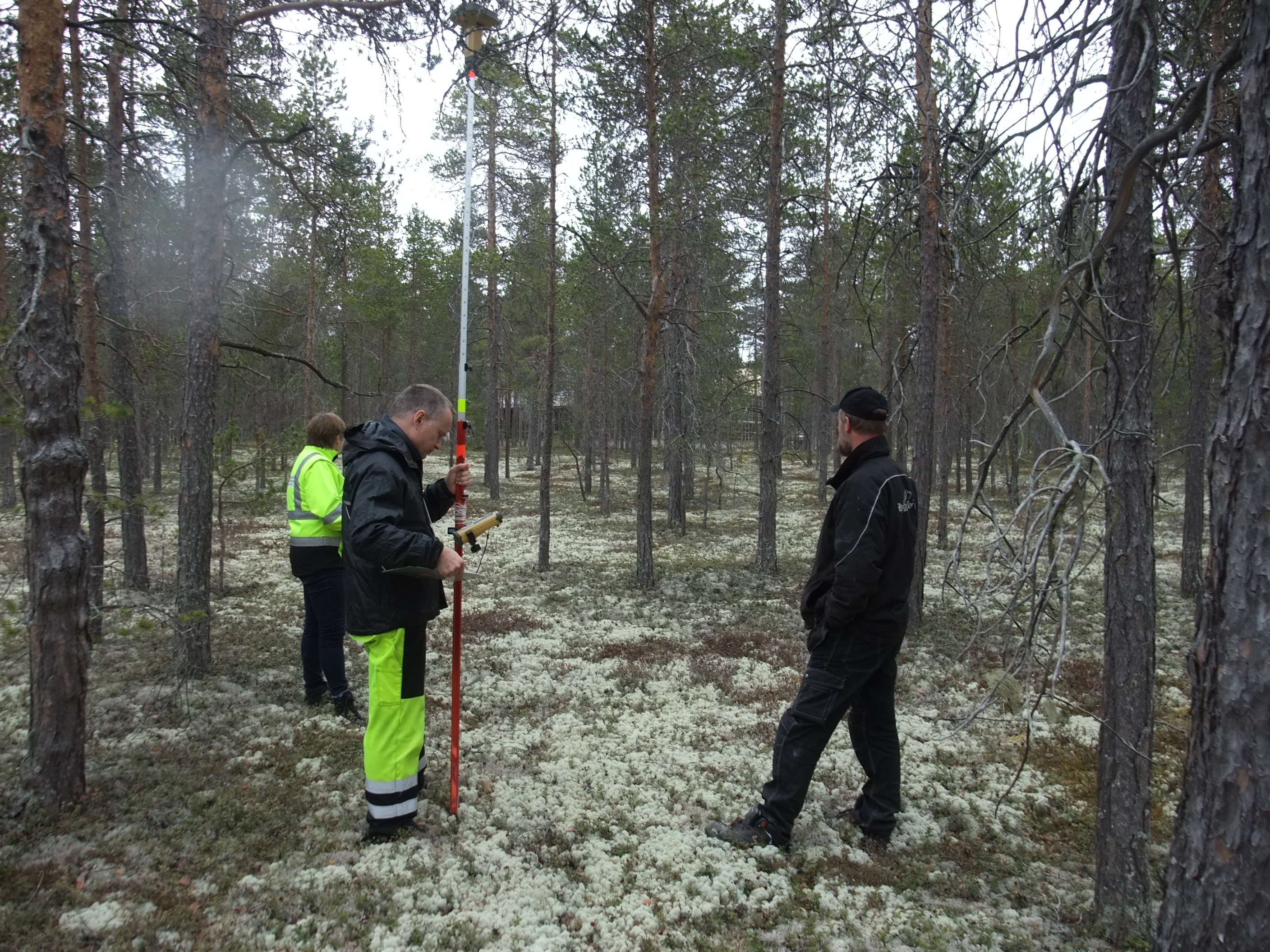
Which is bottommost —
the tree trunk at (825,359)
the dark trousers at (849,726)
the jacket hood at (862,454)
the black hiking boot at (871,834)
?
the black hiking boot at (871,834)

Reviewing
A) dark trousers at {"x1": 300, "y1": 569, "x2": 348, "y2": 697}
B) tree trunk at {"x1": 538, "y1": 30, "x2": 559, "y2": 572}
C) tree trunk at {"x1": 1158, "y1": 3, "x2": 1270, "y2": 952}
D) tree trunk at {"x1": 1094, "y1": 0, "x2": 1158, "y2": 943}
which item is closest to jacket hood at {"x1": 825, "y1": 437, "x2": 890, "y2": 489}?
tree trunk at {"x1": 1094, "y1": 0, "x2": 1158, "y2": 943}

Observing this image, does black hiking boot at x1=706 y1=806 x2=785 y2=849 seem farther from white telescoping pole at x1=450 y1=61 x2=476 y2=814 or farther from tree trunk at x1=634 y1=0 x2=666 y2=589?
tree trunk at x1=634 y1=0 x2=666 y2=589

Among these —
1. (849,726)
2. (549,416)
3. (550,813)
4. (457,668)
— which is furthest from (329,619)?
(549,416)

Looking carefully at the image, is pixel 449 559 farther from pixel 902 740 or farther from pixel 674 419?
pixel 674 419

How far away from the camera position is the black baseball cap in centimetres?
379

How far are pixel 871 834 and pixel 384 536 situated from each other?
3.01 meters

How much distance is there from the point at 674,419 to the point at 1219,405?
41.2 ft

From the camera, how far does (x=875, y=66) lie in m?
4.07

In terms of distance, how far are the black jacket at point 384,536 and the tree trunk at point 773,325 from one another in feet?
24.8

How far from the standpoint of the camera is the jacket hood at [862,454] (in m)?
3.78

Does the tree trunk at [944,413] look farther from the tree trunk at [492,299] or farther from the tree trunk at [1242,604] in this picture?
the tree trunk at [492,299]

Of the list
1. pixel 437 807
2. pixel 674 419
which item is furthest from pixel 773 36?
pixel 437 807

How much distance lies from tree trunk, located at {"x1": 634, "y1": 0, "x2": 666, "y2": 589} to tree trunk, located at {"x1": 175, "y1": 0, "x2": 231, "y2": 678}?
530cm

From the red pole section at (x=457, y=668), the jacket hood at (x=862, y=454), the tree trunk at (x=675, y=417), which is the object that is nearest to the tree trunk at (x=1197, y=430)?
the jacket hood at (x=862, y=454)
